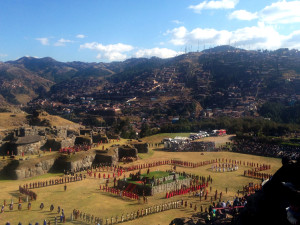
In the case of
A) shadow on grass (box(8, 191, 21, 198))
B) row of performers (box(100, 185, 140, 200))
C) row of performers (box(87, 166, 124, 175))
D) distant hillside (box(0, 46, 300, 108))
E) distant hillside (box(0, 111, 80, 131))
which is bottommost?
row of performers (box(87, 166, 124, 175))

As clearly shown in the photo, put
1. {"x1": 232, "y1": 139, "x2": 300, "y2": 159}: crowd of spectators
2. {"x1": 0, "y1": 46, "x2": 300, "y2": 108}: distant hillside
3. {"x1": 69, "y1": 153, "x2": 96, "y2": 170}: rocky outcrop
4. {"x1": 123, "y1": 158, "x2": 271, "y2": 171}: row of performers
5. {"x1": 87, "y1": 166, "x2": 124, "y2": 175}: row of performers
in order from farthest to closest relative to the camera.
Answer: {"x1": 0, "y1": 46, "x2": 300, "y2": 108}: distant hillside
{"x1": 232, "y1": 139, "x2": 300, "y2": 159}: crowd of spectators
{"x1": 123, "y1": 158, "x2": 271, "y2": 171}: row of performers
{"x1": 87, "y1": 166, "x2": 124, "y2": 175}: row of performers
{"x1": 69, "y1": 153, "x2": 96, "y2": 170}: rocky outcrop

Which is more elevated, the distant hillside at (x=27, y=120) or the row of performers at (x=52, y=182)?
the distant hillside at (x=27, y=120)

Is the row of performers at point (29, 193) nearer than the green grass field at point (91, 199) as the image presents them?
No

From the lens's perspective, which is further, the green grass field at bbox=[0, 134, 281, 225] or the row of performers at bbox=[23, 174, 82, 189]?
the row of performers at bbox=[23, 174, 82, 189]

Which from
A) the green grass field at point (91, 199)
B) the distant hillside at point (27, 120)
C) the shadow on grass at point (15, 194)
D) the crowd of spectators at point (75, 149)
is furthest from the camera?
the distant hillside at point (27, 120)

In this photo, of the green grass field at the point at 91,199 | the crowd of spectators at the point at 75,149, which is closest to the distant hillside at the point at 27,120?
the crowd of spectators at the point at 75,149

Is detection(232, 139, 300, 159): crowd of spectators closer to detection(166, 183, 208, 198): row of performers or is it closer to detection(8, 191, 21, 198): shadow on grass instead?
detection(166, 183, 208, 198): row of performers

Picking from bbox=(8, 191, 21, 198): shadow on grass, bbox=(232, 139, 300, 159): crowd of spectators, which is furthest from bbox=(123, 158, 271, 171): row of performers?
bbox=(8, 191, 21, 198): shadow on grass

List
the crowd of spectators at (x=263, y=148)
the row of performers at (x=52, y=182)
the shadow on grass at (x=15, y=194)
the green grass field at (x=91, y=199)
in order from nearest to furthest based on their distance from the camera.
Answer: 1. the green grass field at (x=91, y=199)
2. the shadow on grass at (x=15, y=194)
3. the row of performers at (x=52, y=182)
4. the crowd of spectators at (x=263, y=148)

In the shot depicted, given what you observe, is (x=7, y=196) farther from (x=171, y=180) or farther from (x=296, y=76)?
(x=296, y=76)

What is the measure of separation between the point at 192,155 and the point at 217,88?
3508 inches

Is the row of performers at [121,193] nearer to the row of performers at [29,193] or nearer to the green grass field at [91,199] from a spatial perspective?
the green grass field at [91,199]

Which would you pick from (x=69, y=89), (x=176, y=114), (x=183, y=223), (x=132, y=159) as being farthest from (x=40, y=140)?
(x=69, y=89)

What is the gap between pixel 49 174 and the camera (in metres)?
34.4
